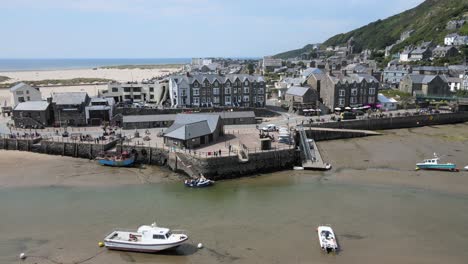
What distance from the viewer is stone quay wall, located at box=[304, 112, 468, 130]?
161 feet

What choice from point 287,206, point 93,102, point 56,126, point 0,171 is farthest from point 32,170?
point 287,206

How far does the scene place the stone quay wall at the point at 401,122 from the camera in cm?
4919

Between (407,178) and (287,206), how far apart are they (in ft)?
43.2

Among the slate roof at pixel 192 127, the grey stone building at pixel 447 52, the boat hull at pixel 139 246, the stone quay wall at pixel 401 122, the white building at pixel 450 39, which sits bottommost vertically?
the boat hull at pixel 139 246

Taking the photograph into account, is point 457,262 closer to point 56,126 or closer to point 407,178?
point 407,178

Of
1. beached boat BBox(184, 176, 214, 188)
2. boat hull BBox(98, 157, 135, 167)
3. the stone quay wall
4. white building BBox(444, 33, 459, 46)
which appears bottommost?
beached boat BBox(184, 176, 214, 188)

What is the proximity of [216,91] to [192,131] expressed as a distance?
22267 millimetres

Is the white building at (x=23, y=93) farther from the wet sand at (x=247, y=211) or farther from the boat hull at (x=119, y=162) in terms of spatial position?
the boat hull at (x=119, y=162)

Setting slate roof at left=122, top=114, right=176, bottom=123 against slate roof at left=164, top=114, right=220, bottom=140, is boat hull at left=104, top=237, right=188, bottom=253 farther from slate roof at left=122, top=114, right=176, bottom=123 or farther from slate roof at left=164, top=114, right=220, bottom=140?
slate roof at left=122, top=114, right=176, bottom=123

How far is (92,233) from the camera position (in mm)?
21734

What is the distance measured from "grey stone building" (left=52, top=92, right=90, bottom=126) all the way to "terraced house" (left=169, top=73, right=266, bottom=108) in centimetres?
1428

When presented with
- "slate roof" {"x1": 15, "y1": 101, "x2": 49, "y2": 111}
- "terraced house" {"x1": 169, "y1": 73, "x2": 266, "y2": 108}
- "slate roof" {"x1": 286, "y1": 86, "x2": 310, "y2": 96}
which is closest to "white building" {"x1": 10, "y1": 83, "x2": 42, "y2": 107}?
"slate roof" {"x1": 15, "y1": 101, "x2": 49, "y2": 111}

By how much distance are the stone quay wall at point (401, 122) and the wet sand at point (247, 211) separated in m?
12.4

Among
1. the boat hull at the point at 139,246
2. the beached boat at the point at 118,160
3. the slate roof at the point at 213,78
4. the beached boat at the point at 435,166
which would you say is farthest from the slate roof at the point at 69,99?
the beached boat at the point at 435,166
